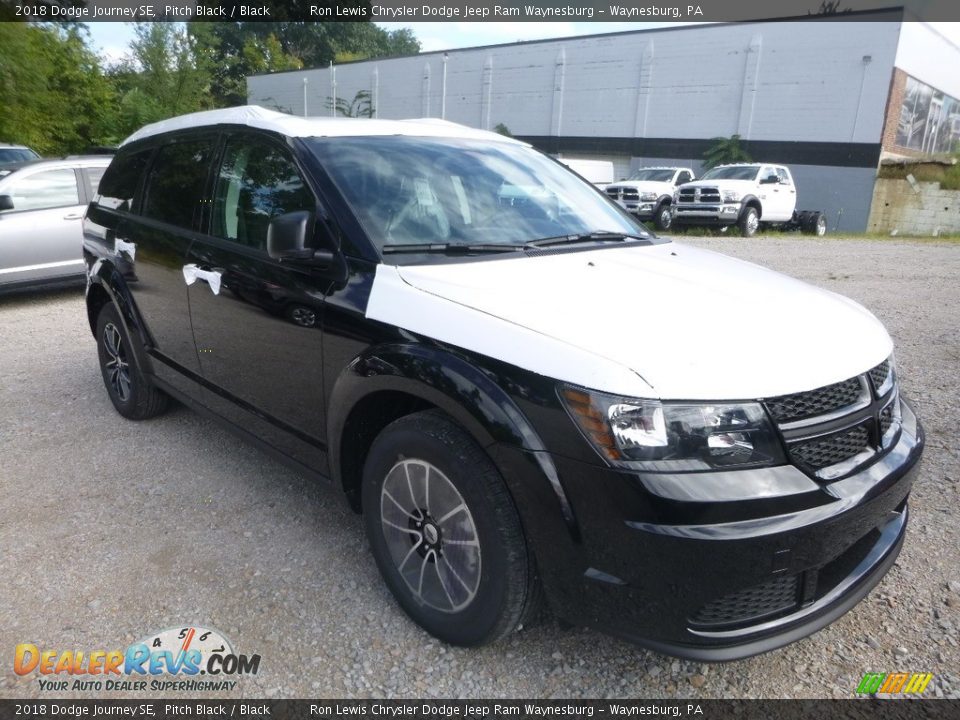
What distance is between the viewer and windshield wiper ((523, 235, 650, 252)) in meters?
2.99

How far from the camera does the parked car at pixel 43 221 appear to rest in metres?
7.91

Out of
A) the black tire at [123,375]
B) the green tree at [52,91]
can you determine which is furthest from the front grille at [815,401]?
the green tree at [52,91]

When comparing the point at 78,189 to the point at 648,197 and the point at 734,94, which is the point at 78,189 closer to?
the point at 648,197

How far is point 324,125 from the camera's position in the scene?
3.24 m

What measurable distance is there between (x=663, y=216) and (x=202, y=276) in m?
19.3

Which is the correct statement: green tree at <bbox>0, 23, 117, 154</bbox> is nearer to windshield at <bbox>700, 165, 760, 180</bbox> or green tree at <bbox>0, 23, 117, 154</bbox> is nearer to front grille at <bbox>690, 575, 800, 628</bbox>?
windshield at <bbox>700, 165, 760, 180</bbox>

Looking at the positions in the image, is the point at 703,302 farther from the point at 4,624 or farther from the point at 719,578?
the point at 4,624

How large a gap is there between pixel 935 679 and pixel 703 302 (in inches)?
59.6

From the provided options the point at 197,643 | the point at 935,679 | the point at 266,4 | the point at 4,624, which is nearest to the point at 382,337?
the point at 197,643

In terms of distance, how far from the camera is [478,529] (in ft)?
7.30

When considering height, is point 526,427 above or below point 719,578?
above

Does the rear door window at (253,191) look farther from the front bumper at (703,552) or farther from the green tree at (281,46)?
the green tree at (281,46)

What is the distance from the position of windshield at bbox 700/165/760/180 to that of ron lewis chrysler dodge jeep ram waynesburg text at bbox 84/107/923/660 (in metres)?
17.5

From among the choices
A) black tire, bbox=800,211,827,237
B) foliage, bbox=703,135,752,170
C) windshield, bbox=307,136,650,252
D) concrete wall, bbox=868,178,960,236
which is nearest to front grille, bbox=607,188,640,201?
black tire, bbox=800,211,827,237
